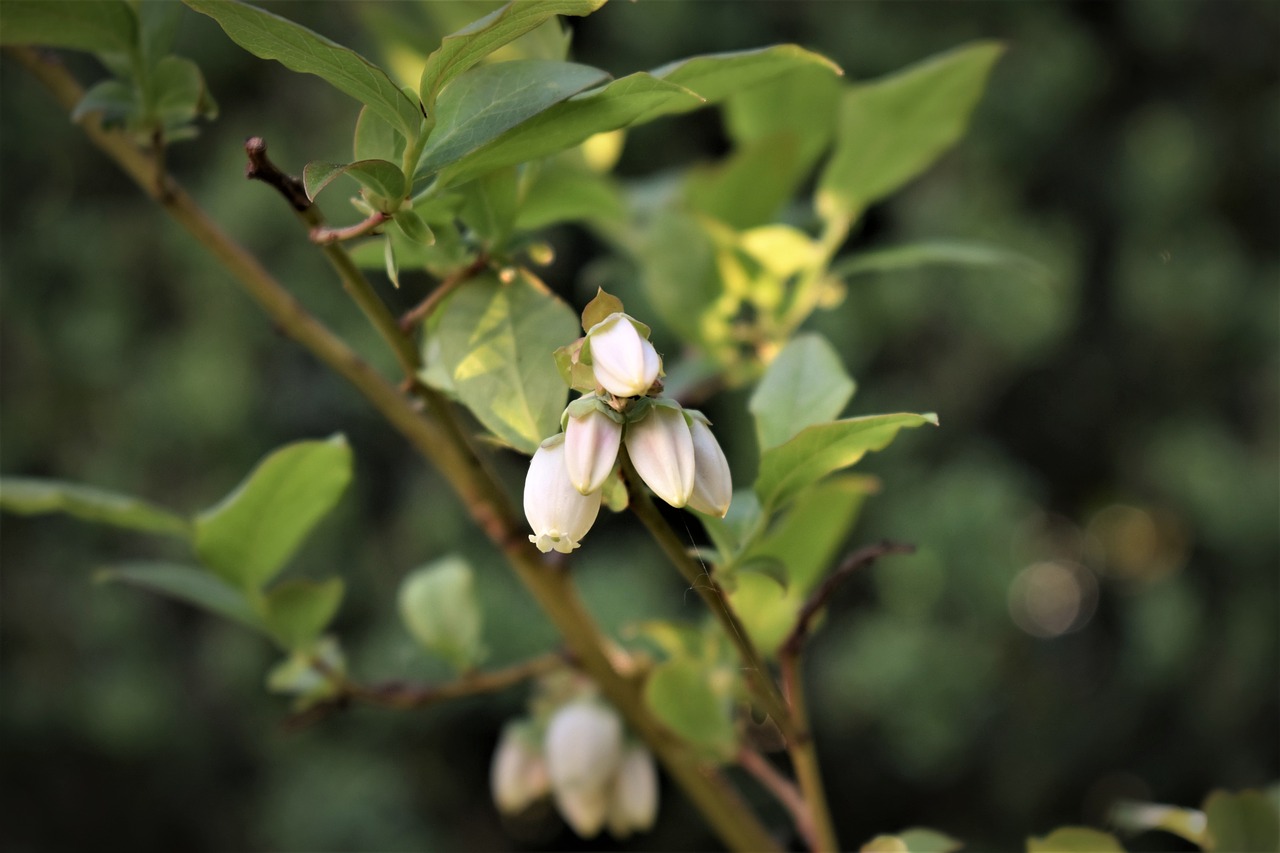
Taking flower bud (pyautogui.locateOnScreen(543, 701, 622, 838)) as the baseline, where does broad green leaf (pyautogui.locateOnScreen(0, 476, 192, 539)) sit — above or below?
above

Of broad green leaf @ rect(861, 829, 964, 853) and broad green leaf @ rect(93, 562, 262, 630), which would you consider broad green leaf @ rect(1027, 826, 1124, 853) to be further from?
broad green leaf @ rect(93, 562, 262, 630)

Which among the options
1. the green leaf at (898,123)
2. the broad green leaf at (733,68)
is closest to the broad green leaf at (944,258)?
the green leaf at (898,123)

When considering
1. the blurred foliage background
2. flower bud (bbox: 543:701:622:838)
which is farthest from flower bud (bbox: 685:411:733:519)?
the blurred foliage background

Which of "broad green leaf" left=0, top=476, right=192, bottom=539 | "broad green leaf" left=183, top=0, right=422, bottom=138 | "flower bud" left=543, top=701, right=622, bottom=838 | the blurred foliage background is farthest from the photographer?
the blurred foliage background

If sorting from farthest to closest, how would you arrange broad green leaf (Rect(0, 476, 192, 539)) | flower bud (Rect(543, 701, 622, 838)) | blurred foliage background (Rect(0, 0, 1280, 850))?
1. blurred foliage background (Rect(0, 0, 1280, 850))
2. flower bud (Rect(543, 701, 622, 838))
3. broad green leaf (Rect(0, 476, 192, 539))

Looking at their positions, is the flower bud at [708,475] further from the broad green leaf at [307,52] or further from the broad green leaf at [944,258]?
the broad green leaf at [944,258]

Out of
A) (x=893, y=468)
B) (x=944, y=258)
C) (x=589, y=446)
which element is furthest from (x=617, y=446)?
(x=893, y=468)

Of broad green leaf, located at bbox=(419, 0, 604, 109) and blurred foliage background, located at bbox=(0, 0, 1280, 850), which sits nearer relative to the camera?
broad green leaf, located at bbox=(419, 0, 604, 109)
